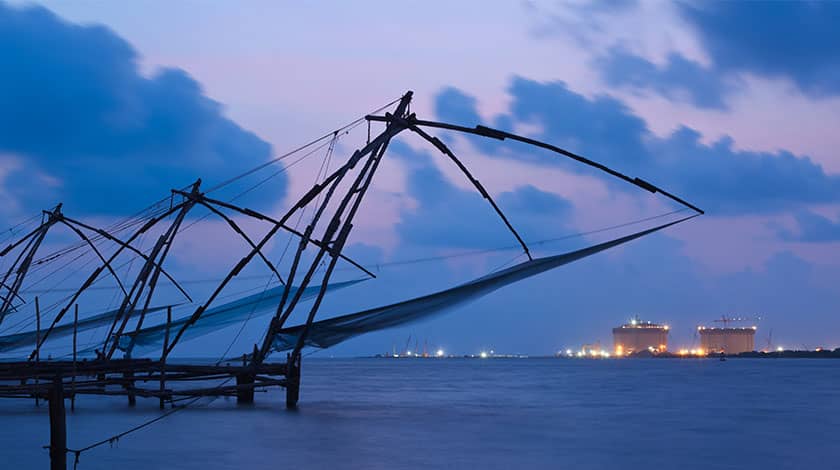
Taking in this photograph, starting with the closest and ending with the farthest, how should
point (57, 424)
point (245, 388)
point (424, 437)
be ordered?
point (57, 424) < point (424, 437) < point (245, 388)

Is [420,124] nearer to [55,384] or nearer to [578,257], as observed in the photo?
[578,257]

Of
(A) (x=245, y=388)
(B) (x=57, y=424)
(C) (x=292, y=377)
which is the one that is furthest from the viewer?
(C) (x=292, y=377)

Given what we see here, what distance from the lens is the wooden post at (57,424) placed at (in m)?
9.59

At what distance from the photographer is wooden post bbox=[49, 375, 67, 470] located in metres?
9.59

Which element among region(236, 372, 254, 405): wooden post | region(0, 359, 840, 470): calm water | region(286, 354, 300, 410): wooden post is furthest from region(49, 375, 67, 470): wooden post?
region(236, 372, 254, 405): wooden post

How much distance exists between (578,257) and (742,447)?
247 inches

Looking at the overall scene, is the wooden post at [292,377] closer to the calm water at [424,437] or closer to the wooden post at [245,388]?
the calm water at [424,437]

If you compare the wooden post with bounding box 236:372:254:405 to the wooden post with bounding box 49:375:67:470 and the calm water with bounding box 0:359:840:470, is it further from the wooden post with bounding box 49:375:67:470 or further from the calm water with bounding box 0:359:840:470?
the wooden post with bounding box 49:375:67:470

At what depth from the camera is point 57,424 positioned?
971 centimetres

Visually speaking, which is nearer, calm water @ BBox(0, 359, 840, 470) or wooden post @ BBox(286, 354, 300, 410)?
calm water @ BBox(0, 359, 840, 470)

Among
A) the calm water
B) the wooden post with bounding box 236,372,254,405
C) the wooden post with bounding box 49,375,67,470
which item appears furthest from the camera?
the wooden post with bounding box 236,372,254,405

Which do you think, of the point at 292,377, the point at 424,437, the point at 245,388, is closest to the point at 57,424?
the point at 424,437

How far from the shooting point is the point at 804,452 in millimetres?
17500

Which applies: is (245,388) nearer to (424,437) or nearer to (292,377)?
(292,377)
